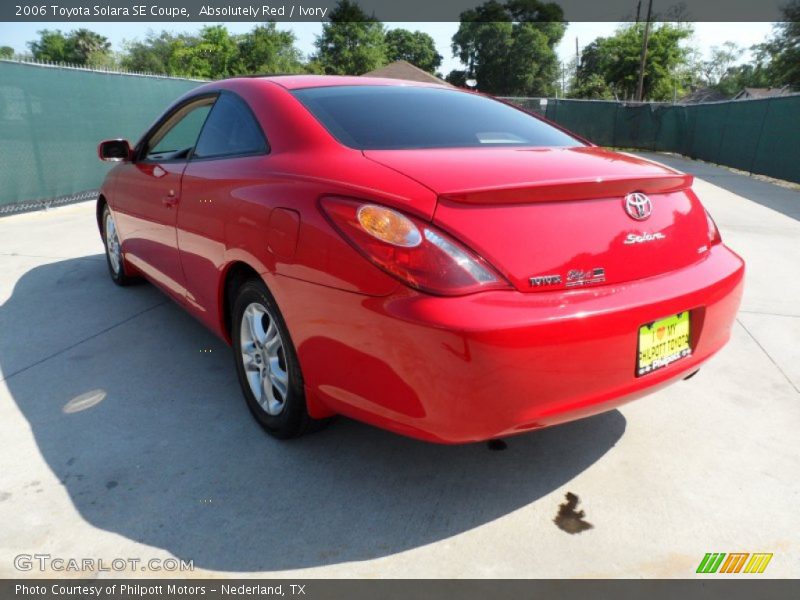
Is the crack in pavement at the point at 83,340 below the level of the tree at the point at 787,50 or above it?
below

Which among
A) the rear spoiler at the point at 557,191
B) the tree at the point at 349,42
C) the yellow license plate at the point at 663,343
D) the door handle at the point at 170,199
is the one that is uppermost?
the tree at the point at 349,42

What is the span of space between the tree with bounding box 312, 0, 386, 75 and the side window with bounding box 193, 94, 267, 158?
57.8 metres

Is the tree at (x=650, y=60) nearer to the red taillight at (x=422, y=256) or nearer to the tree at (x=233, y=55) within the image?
the tree at (x=233, y=55)

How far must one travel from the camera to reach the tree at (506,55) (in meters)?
69.7

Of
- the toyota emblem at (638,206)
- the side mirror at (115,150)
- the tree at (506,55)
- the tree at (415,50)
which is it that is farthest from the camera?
the tree at (415,50)

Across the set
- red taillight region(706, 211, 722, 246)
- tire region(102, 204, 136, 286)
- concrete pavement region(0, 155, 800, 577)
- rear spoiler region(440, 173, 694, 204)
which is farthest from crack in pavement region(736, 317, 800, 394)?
tire region(102, 204, 136, 286)

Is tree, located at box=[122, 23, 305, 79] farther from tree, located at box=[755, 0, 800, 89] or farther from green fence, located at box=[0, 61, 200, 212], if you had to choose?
green fence, located at box=[0, 61, 200, 212]

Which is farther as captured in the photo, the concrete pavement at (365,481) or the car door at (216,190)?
the car door at (216,190)

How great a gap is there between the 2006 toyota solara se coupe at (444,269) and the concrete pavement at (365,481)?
31 cm

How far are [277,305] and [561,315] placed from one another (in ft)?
3.46

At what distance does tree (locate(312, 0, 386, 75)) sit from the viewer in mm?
58188

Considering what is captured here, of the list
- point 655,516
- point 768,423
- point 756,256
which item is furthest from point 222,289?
point 756,256

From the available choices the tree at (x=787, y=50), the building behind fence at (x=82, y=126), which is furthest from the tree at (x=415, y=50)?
the building behind fence at (x=82, y=126)
